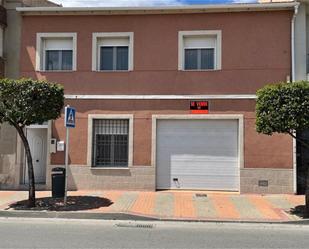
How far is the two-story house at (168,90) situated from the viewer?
1536cm

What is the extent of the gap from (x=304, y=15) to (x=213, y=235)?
32.7ft

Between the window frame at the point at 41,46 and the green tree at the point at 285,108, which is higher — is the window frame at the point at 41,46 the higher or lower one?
the higher one

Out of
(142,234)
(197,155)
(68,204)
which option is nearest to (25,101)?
(68,204)

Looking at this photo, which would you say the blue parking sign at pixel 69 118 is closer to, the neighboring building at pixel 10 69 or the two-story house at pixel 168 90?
the two-story house at pixel 168 90

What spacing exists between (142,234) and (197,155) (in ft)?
23.4

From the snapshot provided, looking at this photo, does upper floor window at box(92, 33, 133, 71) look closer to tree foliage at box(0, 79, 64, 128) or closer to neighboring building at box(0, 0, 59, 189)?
neighboring building at box(0, 0, 59, 189)

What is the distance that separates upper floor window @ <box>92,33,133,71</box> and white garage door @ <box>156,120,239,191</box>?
2815mm

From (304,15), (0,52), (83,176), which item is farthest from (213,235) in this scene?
(0,52)

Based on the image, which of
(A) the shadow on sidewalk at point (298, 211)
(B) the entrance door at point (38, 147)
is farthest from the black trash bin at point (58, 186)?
(A) the shadow on sidewalk at point (298, 211)

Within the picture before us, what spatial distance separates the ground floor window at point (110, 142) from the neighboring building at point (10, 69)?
2958mm

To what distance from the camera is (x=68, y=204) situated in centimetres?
1229

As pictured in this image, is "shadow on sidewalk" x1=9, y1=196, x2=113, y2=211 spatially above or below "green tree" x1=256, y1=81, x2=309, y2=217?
below

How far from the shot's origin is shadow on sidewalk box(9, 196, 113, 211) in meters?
11.7

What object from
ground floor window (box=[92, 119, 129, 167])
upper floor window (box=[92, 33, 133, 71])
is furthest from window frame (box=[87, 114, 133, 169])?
upper floor window (box=[92, 33, 133, 71])
